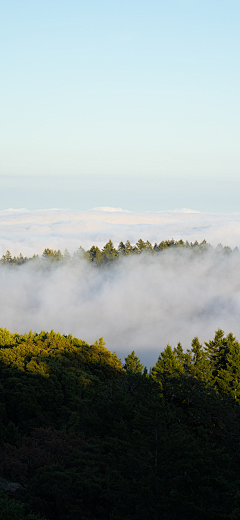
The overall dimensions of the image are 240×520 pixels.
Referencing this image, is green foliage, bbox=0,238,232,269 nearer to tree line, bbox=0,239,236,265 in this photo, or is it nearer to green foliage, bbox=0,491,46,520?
tree line, bbox=0,239,236,265

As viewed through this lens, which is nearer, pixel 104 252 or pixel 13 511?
pixel 13 511

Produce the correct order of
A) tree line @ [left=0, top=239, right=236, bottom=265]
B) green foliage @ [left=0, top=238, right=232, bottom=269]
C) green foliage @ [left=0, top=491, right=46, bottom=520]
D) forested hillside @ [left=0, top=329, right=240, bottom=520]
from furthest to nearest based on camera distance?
green foliage @ [left=0, top=238, right=232, bottom=269] < tree line @ [left=0, top=239, right=236, bottom=265] < green foliage @ [left=0, top=491, right=46, bottom=520] < forested hillside @ [left=0, top=329, right=240, bottom=520]

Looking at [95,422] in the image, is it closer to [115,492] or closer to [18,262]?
[115,492]

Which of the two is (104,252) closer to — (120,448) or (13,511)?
(120,448)

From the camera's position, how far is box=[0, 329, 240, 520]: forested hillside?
59.2 feet

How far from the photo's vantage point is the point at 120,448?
22406mm

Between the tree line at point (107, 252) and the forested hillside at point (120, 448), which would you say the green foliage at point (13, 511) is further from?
the tree line at point (107, 252)

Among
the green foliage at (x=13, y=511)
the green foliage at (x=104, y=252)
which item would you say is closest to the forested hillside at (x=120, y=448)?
the green foliage at (x=13, y=511)

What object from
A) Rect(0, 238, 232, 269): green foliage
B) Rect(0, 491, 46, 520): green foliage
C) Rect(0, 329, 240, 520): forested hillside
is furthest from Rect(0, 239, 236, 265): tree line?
Rect(0, 491, 46, 520): green foliage

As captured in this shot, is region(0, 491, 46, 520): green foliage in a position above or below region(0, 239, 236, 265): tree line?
below

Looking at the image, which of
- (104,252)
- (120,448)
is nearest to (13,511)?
(120,448)

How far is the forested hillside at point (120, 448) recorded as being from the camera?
18.0 meters

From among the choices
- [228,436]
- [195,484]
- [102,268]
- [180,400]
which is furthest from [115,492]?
[102,268]

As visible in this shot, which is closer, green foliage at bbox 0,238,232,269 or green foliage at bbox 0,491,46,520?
green foliage at bbox 0,491,46,520
